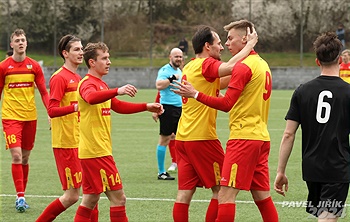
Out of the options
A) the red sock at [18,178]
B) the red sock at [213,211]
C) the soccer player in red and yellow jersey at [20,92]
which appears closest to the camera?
the red sock at [213,211]

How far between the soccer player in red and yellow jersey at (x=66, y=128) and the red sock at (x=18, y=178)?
5.06 ft

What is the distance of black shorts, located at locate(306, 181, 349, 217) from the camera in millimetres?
5969

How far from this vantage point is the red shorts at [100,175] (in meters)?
7.10

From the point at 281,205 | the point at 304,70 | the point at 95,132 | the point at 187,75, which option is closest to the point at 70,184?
the point at 95,132

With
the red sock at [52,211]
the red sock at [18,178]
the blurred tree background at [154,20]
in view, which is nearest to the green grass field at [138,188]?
the red sock at [18,178]

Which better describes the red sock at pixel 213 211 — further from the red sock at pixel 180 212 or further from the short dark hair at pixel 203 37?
the short dark hair at pixel 203 37

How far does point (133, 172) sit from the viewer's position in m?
12.7

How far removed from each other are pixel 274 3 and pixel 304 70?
553 cm

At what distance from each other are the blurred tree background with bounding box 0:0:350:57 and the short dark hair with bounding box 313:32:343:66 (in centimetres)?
3476

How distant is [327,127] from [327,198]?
0.57 m

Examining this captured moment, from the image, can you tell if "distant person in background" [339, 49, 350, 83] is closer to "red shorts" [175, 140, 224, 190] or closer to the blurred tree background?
"red shorts" [175, 140, 224, 190]

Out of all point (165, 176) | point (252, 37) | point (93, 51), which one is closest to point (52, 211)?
point (93, 51)

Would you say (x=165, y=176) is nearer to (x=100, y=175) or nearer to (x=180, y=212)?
(x=180, y=212)

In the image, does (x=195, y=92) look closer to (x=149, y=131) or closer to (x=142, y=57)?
(x=149, y=131)
